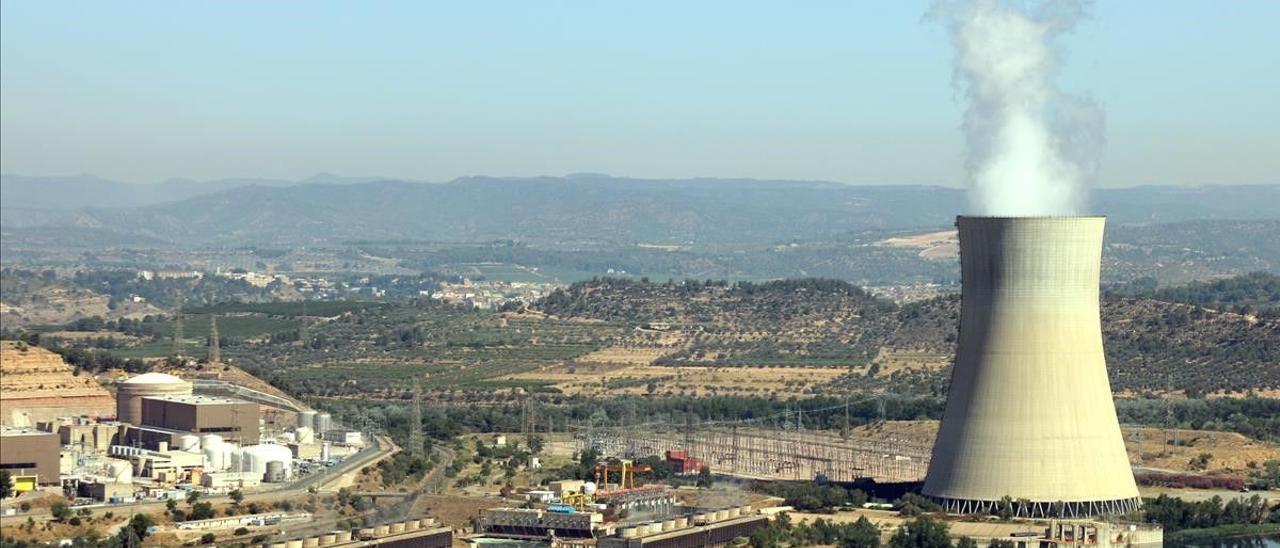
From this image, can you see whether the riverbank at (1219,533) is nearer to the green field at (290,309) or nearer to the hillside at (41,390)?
the hillside at (41,390)

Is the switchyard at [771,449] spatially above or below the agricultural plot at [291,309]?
above

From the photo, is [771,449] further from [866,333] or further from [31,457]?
[866,333]

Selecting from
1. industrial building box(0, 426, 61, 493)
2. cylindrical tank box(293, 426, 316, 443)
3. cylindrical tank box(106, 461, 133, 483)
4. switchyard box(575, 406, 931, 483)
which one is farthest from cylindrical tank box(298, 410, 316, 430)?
industrial building box(0, 426, 61, 493)

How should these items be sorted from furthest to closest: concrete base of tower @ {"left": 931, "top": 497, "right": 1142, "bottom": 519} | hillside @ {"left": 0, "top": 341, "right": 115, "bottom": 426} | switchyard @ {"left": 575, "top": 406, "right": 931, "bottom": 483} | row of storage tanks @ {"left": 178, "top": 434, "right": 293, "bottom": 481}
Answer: hillside @ {"left": 0, "top": 341, "right": 115, "bottom": 426} → switchyard @ {"left": 575, "top": 406, "right": 931, "bottom": 483} → row of storage tanks @ {"left": 178, "top": 434, "right": 293, "bottom": 481} → concrete base of tower @ {"left": 931, "top": 497, "right": 1142, "bottom": 519}

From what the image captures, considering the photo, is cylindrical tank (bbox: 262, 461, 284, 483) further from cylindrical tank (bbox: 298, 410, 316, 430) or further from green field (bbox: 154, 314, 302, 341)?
green field (bbox: 154, 314, 302, 341)

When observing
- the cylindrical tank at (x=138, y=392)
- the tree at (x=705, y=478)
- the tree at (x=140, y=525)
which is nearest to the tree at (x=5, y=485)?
the tree at (x=140, y=525)

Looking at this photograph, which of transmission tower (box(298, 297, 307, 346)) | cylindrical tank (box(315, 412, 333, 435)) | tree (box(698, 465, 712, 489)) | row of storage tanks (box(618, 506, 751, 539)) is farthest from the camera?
transmission tower (box(298, 297, 307, 346))
